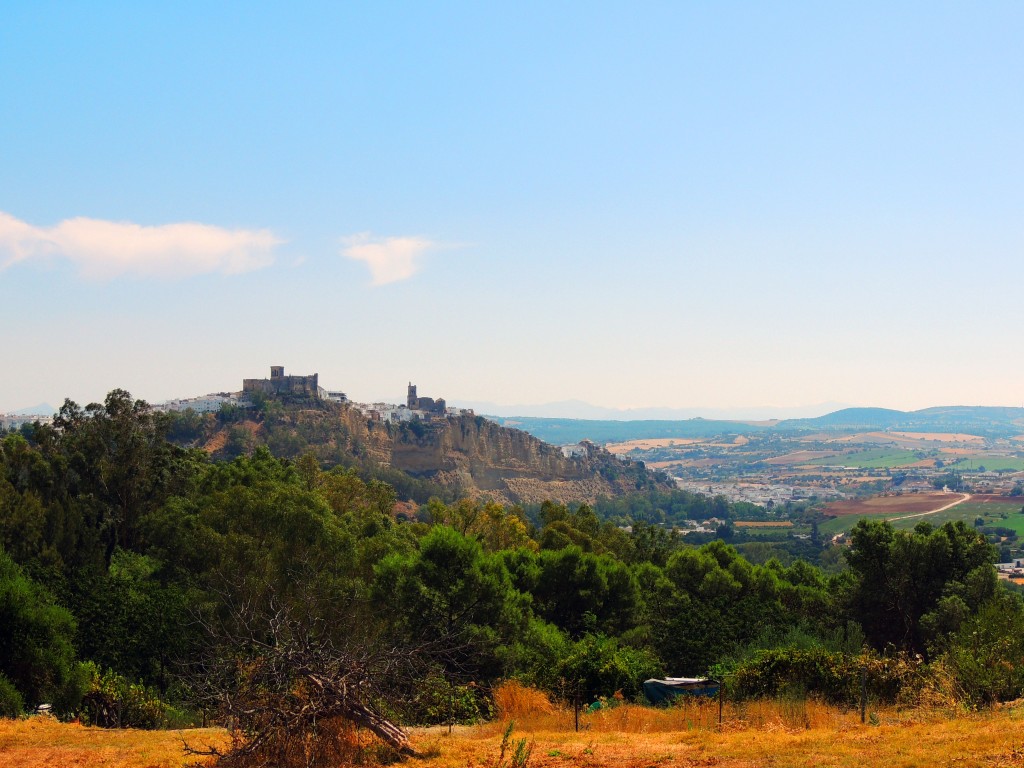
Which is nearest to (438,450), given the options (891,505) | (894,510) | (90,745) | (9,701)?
(894,510)

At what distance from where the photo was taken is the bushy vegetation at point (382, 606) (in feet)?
47.4

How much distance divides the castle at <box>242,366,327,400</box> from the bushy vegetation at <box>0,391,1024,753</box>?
234 ft

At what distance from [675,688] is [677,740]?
502cm

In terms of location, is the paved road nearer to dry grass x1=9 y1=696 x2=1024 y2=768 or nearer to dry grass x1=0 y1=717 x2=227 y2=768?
dry grass x1=9 y1=696 x2=1024 y2=768

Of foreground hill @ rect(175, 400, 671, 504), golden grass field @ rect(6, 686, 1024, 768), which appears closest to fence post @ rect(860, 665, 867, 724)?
golden grass field @ rect(6, 686, 1024, 768)

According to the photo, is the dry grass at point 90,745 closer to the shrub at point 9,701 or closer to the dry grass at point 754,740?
the shrub at point 9,701

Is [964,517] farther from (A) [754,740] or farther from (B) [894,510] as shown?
Answer: (A) [754,740]

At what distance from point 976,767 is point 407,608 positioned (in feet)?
45.3

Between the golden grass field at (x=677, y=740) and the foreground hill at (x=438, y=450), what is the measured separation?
67.1 meters

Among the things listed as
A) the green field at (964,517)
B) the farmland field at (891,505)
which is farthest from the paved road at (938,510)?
the green field at (964,517)

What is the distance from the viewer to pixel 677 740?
453 inches

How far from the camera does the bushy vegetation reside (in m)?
14.4

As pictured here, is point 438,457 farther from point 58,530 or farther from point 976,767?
point 976,767

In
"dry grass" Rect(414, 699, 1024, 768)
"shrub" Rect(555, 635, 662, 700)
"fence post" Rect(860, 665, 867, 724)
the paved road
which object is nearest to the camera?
"dry grass" Rect(414, 699, 1024, 768)
